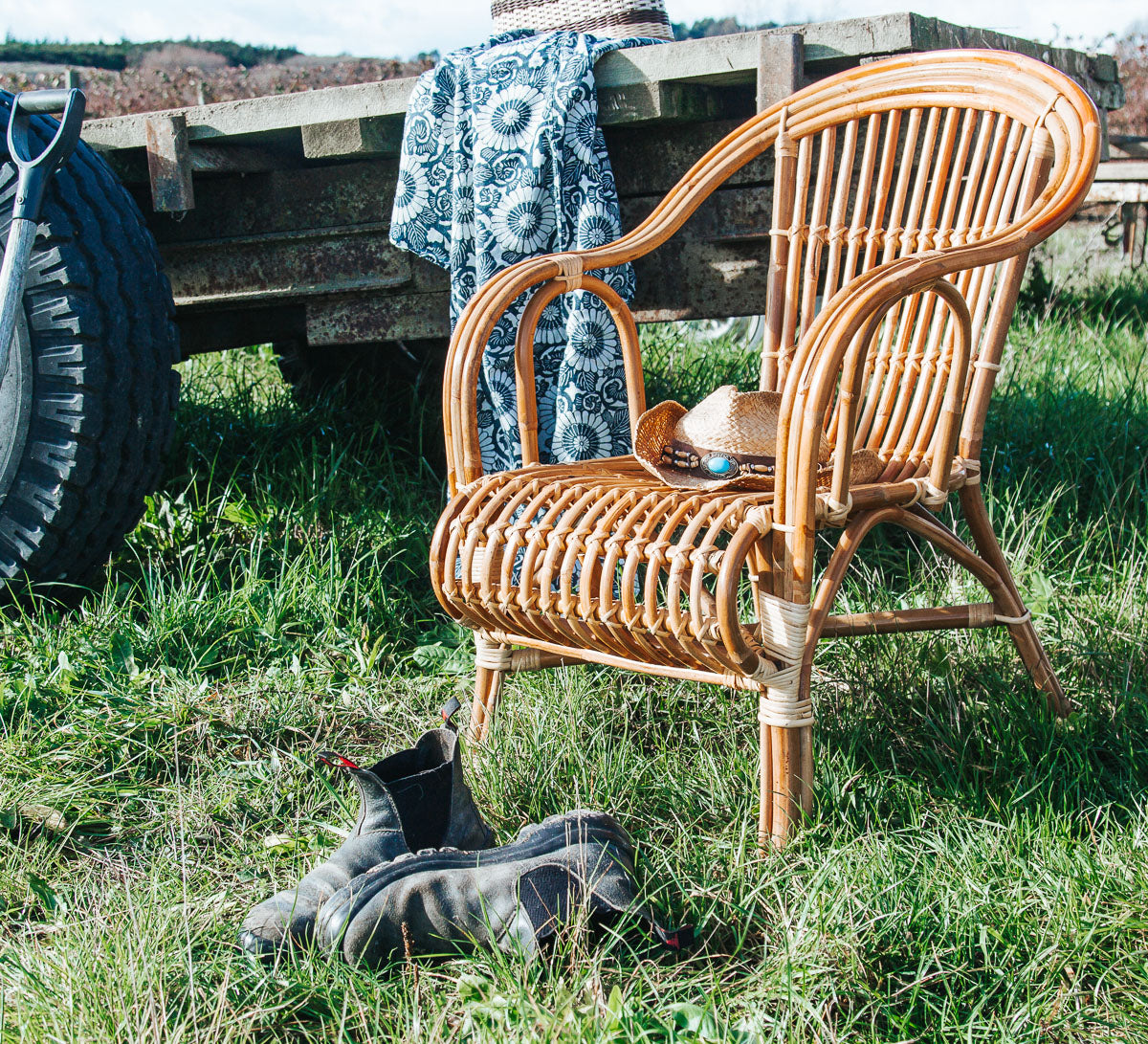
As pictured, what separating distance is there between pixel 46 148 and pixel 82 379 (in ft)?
1.52

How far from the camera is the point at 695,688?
2.14 metres

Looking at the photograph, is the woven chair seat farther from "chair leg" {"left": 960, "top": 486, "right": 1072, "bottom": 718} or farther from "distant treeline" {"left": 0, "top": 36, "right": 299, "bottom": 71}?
"distant treeline" {"left": 0, "top": 36, "right": 299, "bottom": 71}

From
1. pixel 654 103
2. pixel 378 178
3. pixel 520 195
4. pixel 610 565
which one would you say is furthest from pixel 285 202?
pixel 610 565

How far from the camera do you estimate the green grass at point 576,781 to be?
133 centimetres

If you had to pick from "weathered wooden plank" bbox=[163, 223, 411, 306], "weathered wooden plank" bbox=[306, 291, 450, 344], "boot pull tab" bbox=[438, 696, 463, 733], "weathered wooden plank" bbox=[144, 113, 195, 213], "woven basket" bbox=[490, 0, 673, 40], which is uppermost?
"woven basket" bbox=[490, 0, 673, 40]

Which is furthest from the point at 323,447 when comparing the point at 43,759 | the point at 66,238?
the point at 43,759

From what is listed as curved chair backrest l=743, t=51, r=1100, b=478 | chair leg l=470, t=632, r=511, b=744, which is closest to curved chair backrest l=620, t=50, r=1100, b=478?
curved chair backrest l=743, t=51, r=1100, b=478

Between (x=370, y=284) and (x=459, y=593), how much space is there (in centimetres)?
134

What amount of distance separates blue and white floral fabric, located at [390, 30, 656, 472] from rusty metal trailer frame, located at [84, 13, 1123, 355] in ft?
0.33

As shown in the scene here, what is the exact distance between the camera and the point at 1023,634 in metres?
1.94

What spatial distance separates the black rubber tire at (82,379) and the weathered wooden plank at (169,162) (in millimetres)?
163

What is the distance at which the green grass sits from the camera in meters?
1.33

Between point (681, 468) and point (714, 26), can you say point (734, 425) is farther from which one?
point (714, 26)

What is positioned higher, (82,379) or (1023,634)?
(82,379)
